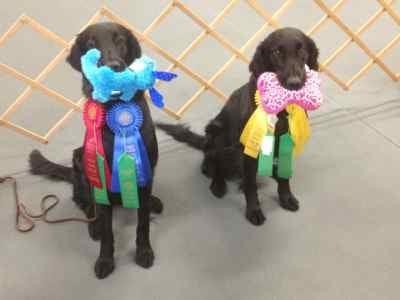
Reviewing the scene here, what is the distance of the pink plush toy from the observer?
1545mm

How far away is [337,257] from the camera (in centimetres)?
164

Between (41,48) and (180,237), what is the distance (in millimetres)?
1863

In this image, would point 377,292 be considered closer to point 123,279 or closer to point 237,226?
point 237,226

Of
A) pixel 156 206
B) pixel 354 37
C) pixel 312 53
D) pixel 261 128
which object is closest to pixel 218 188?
pixel 156 206

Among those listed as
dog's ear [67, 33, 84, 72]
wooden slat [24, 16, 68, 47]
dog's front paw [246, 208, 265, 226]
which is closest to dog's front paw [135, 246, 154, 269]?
dog's front paw [246, 208, 265, 226]

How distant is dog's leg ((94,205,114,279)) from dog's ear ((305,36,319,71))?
33.1 inches

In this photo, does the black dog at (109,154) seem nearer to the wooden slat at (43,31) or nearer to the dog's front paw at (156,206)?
the dog's front paw at (156,206)

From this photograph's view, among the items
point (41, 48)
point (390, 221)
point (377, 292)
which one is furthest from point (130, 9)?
point (377, 292)

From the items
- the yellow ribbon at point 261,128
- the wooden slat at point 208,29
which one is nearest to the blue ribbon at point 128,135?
the yellow ribbon at point 261,128

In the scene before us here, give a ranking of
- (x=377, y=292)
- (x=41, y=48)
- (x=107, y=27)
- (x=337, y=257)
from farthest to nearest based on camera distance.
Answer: (x=41, y=48)
(x=337, y=257)
(x=377, y=292)
(x=107, y=27)

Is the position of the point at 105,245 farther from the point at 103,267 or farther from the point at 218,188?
the point at 218,188

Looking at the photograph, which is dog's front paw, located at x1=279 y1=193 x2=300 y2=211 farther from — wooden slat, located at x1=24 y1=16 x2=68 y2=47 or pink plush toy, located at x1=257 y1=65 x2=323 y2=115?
wooden slat, located at x1=24 y1=16 x2=68 y2=47

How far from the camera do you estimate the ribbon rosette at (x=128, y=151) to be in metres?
1.42

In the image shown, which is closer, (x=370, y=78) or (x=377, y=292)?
(x=377, y=292)
